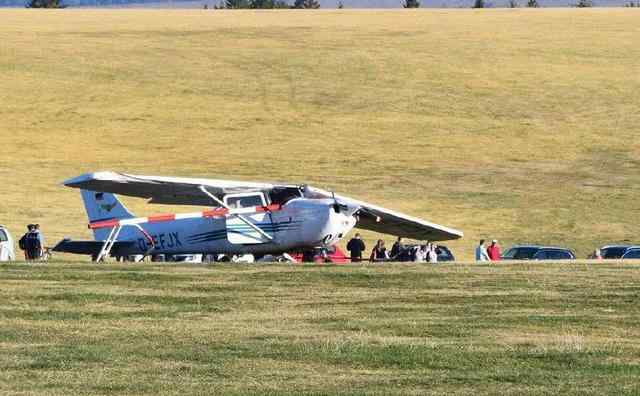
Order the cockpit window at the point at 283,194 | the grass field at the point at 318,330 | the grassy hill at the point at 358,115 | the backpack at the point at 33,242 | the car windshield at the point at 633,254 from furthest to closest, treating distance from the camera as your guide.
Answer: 1. the grassy hill at the point at 358,115
2. the car windshield at the point at 633,254
3. the backpack at the point at 33,242
4. the cockpit window at the point at 283,194
5. the grass field at the point at 318,330

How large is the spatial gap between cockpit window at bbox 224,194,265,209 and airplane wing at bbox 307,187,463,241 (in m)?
1.20

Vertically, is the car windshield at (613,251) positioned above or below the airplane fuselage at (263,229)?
below

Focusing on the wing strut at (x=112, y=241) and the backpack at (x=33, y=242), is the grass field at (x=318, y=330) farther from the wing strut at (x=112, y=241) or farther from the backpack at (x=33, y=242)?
Answer: the backpack at (x=33, y=242)

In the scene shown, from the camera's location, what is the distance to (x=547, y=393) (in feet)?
44.8

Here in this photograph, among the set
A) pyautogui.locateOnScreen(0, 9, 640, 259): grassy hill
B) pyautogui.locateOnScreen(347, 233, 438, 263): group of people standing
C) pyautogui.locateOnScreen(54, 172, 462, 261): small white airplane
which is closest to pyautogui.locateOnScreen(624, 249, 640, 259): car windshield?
pyautogui.locateOnScreen(347, 233, 438, 263): group of people standing

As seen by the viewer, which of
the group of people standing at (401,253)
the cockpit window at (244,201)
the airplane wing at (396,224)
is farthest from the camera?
the group of people standing at (401,253)

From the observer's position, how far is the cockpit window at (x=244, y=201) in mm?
33000

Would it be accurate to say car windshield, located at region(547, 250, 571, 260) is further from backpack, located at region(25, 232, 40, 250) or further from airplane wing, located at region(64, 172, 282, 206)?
backpack, located at region(25, 232, 40, 250)

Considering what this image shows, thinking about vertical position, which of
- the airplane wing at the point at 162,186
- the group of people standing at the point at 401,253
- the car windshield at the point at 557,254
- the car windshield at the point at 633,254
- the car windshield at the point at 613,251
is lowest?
the car windshield at the point at 613,251

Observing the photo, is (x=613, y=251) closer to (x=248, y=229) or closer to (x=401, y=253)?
(x=401, y=253)

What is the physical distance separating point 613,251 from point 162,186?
14.2 meters

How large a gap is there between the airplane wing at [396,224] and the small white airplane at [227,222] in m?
1.05

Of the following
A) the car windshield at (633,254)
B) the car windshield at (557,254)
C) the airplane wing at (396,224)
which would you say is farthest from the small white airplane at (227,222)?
the car windshield at (633,254)

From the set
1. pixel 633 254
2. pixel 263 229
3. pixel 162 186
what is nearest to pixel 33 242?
pixel 162 186
